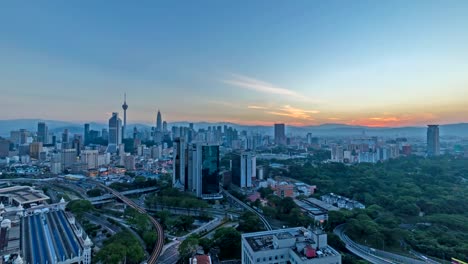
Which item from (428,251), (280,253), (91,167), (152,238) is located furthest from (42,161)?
(428,251)

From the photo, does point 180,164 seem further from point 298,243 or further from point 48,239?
point 298,243

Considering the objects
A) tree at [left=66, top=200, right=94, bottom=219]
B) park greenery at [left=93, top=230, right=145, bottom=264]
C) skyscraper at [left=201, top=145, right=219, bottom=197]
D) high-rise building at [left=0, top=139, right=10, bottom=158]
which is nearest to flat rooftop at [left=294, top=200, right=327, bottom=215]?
skyscraper at [left=201, top=145, right=219, bottom=197]

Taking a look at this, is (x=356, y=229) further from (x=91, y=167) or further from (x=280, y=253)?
(x=91, y=167)

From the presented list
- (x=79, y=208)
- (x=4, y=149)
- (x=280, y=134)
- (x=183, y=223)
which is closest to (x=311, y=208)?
(x=183, y=223)

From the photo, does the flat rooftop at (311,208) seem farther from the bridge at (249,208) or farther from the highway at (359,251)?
the bridge at (249,208)

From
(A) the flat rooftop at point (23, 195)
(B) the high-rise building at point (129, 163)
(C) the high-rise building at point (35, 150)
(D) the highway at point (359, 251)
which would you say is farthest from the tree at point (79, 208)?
(C) the high-rise building at point (35, 150)

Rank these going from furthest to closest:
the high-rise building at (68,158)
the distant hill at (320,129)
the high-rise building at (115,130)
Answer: the distant hill at (320,129) → the high-rise building at (115,130) → the high-rise building at (68,158)
